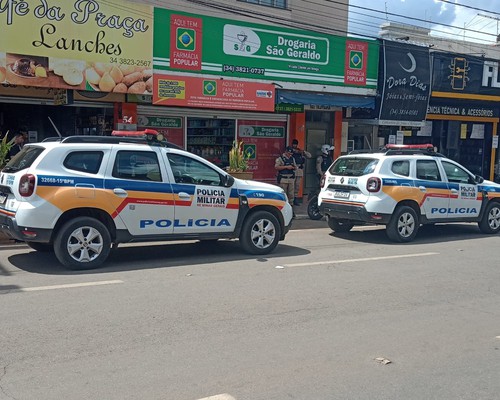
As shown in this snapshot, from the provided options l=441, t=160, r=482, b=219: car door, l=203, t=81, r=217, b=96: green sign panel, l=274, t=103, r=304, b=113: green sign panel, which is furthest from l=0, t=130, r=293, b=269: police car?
l=274, t=103, r=304, b=113: green sign panel

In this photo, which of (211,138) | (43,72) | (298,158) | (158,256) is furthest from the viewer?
(211,138)

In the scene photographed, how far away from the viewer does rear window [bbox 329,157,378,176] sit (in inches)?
448

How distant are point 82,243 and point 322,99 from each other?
10456 mm

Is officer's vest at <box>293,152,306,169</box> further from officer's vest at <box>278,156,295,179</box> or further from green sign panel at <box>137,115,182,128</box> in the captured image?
green sign panel at <box>137,115,182,128</box>

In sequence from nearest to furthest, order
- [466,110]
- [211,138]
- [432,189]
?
[432,189], [211,138], [466,110]

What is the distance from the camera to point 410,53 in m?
18.5

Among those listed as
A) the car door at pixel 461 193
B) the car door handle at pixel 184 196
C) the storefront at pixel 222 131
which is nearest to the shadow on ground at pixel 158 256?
the car door handle at pixel 184 196

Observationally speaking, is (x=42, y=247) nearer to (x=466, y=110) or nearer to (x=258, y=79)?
(x=258, y=79)

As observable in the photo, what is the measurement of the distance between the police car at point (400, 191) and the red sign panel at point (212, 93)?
450 centimetres

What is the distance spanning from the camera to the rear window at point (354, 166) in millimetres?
11383

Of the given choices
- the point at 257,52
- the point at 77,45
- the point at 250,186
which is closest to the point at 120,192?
the point at 250,186

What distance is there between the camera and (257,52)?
15.8 m

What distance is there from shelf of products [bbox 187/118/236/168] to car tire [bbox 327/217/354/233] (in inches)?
205

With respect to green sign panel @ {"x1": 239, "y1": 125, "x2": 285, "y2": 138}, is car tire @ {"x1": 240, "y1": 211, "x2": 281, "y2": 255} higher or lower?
lower
